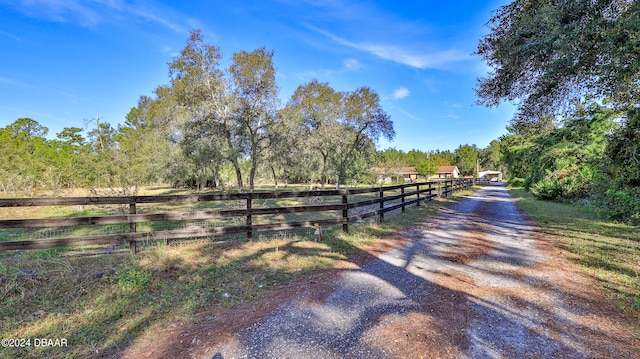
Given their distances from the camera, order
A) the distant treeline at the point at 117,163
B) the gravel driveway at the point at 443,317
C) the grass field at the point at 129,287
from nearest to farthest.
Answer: the gravel driveway at the point at 443,317 → the grass field at the point at 129,287 → the distant treeline at the point at 117,163

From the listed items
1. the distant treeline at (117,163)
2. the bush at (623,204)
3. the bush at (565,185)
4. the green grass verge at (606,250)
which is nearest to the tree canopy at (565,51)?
the bush at (623,204)

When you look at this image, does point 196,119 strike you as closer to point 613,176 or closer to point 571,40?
point 571,40

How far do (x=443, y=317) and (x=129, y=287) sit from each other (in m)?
4.12

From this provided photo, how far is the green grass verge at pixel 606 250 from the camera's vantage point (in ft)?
12.2

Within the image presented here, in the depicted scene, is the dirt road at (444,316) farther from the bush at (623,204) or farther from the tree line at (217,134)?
the tree line at (217,134)

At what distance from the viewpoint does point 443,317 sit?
305 cm

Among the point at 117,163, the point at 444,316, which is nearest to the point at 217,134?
the point at 117,163

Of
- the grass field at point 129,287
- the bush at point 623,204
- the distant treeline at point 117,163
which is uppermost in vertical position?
the distant treeline at point 117,163

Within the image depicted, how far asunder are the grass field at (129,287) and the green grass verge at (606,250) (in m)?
4.07

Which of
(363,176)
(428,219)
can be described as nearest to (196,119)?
(428,219)

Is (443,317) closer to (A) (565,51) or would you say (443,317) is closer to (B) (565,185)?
(A) (565,51)

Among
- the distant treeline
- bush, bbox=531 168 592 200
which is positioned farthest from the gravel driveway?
bush, bbox=531 168 592 200

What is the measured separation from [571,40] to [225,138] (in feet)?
64.1

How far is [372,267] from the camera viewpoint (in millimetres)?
4816
